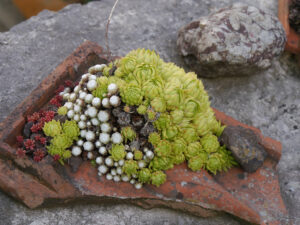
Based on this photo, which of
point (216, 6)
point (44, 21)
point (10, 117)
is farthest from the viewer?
point (216, 6)

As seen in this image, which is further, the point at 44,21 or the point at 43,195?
the point at 44,21

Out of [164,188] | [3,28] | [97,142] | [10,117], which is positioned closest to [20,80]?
[10,117]

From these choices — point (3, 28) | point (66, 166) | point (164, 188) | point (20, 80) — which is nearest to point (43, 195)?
point (66, 166)

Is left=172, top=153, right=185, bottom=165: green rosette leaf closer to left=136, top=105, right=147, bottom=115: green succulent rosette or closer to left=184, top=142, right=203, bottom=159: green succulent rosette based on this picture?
left=184, top=142, right=203, bottom=159: green succulent rosette

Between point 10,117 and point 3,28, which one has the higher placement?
point 10,117

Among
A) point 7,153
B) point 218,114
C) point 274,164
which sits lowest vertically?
point 274,164

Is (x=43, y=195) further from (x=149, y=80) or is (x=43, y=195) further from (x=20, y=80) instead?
(x=20, y=80)

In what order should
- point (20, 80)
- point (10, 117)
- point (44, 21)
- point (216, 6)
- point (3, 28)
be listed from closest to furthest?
point (10, 117), point (20, 80), point (44, 21), point (216, 6), point (3, 28)
